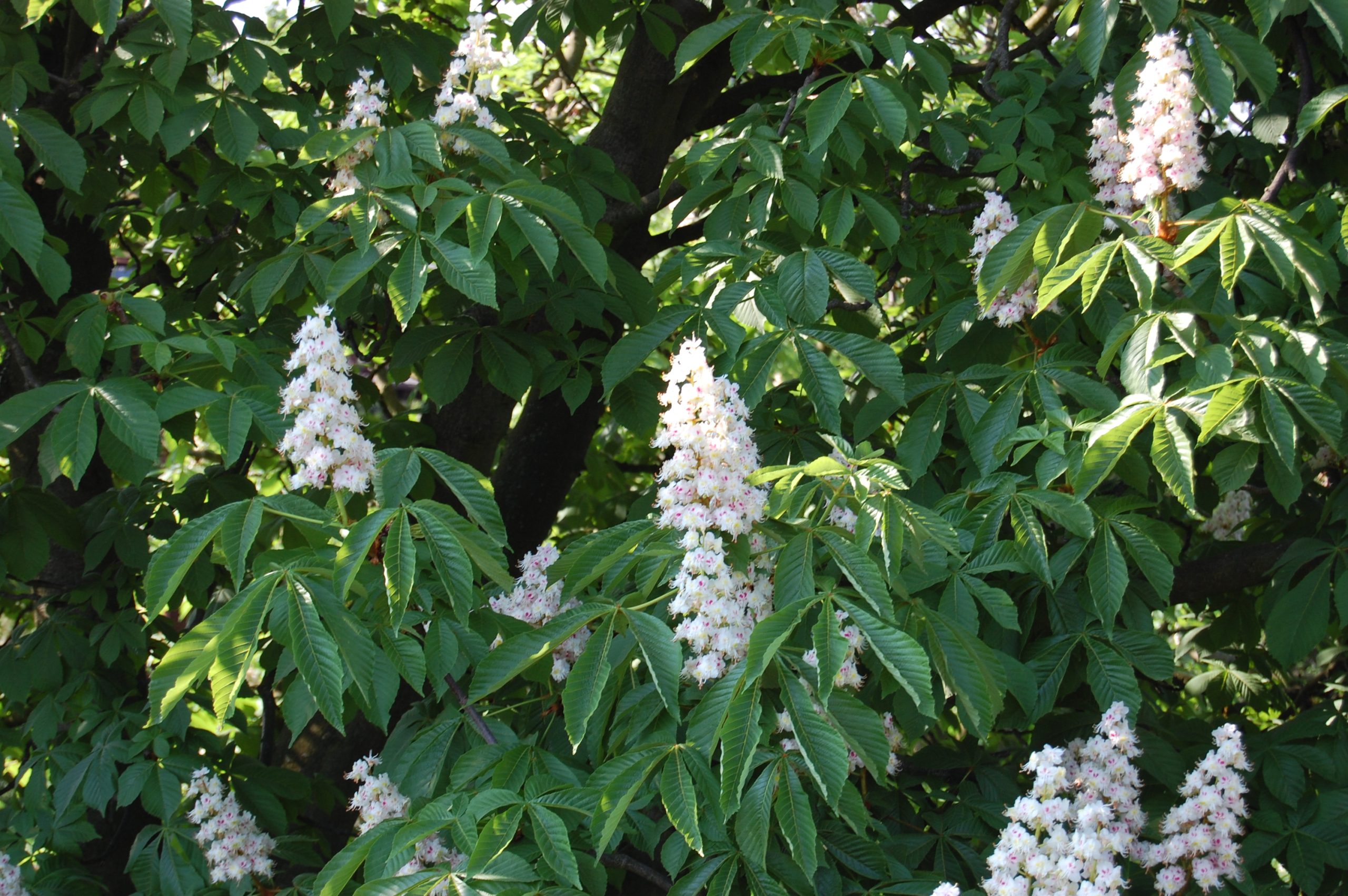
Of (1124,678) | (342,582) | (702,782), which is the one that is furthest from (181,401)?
(1124,678)

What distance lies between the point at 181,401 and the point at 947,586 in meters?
1.51

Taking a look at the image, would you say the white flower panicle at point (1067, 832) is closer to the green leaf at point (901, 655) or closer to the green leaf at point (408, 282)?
the green leaf at point (901, 655)

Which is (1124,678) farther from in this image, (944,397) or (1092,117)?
(1092,117)

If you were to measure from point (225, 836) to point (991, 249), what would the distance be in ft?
6.66

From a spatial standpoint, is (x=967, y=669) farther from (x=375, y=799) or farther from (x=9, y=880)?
(x=9, y=880)

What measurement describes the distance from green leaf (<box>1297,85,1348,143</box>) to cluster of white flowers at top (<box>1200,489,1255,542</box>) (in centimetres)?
148

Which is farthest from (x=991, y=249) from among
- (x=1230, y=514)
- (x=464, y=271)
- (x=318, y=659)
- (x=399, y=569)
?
(x=1230, y=514)

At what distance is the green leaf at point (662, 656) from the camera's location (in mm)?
1719

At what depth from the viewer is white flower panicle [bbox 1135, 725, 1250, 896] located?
204 centimetres

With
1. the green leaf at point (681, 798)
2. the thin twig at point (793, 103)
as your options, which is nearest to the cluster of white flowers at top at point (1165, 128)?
the thin twig at point (793, 103)

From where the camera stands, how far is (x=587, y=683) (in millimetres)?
1778

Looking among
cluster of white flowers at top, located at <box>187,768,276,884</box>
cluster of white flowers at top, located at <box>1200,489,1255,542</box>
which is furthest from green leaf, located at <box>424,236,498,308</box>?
cluster of white flowers at top, located at <box>1200,489,1255,542</box>

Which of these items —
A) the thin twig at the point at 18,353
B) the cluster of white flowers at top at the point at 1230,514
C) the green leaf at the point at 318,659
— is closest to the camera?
the green leaf at the point at 318,659

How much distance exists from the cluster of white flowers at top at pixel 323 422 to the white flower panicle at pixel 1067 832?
3.93 ft
